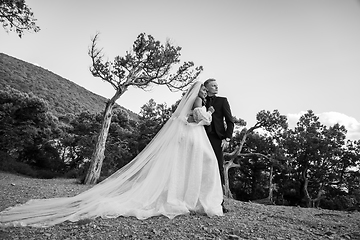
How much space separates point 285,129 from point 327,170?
5346 millimetres

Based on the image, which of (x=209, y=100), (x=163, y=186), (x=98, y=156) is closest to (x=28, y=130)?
(x=98, y=156)

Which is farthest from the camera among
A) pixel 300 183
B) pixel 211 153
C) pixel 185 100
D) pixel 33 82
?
pixel 33 82

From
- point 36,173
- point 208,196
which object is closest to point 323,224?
point 208,196

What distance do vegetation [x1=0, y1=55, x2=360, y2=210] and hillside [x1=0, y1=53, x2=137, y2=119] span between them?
12.0 metres

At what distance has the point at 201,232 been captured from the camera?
3.26 m

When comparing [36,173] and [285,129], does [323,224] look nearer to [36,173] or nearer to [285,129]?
[36,173]

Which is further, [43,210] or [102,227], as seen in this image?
[43,210]

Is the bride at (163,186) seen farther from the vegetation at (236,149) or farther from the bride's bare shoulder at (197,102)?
the vegetation at (236,149)

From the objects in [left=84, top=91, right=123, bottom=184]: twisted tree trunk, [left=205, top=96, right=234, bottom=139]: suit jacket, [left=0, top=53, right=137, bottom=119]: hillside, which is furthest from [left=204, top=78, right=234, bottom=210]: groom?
[left=0, top=53, right=137, bottom=119]: hillside

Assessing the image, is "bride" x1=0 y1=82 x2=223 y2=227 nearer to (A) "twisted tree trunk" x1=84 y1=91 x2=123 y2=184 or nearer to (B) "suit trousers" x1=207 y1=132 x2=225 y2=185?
(B) "suit trousers" x1=207 y1=132 x2=225 y2=185

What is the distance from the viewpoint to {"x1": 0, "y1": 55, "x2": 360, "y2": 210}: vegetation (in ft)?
50.9

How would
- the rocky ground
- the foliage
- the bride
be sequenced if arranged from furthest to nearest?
the foliage → the bride → the rocky ground

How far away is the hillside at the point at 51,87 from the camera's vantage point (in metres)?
30.7

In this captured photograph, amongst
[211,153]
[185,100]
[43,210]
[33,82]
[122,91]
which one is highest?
[33,82]
